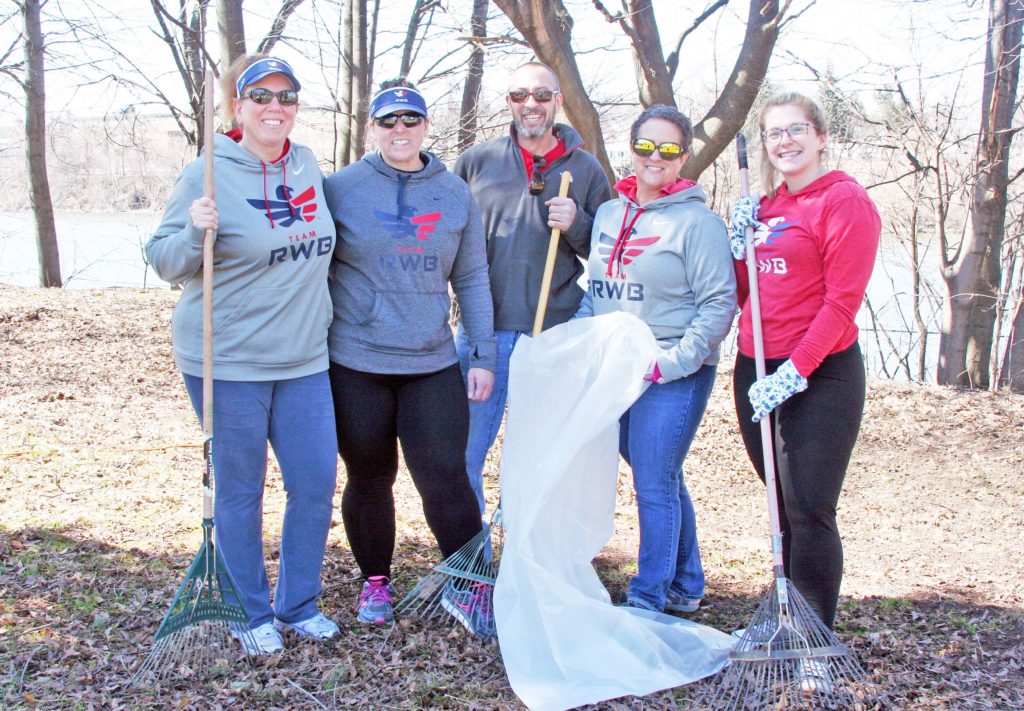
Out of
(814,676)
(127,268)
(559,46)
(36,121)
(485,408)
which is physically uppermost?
(559,46)

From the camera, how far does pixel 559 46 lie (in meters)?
6.61

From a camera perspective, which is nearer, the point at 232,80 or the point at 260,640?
the point at 232,80

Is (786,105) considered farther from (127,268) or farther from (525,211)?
(127,268)

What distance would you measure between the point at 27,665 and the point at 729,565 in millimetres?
2858

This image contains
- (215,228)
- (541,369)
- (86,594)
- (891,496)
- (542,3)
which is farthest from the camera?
(542,3)

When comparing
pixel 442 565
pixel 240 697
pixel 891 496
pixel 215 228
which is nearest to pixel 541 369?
pixel 442 565

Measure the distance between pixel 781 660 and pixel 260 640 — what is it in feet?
5.52

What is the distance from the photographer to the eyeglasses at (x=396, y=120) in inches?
118

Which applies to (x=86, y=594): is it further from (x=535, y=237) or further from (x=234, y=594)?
(x=535, y=237)

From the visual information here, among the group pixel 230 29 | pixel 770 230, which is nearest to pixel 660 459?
pixel 770 230

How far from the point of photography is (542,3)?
644 centimetres

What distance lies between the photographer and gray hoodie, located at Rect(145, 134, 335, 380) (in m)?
2.80

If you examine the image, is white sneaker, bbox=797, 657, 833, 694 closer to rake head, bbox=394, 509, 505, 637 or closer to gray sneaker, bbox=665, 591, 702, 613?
gray sneaker, bbox=665, 591, 702, 613

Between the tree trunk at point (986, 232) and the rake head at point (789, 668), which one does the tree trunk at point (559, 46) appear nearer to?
the tree trunk at point (986, 232)
